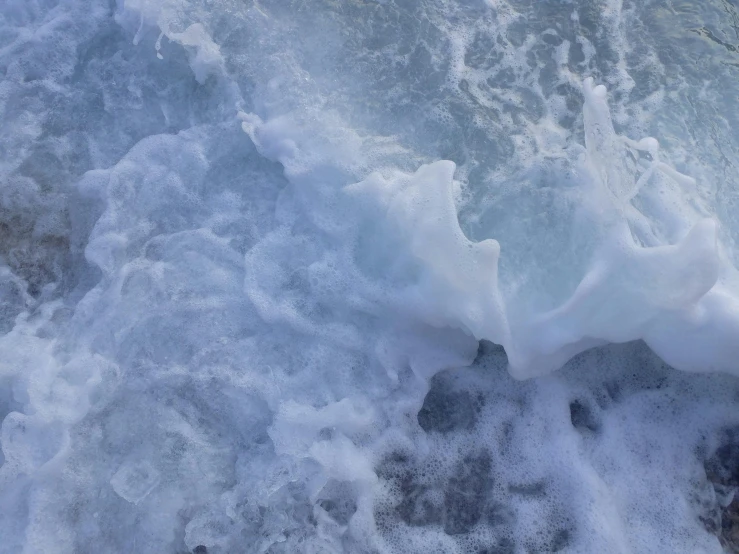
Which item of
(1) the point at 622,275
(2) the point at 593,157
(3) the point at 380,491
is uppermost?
(2) the point at 593,157

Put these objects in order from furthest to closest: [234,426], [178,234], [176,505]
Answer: [178,234]
[234,426]
[176,505]

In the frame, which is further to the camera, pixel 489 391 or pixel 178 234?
pixel 178 234

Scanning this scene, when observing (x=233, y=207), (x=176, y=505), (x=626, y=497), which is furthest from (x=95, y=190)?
(x=626, y=497)

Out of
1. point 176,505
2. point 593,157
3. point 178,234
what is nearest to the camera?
point 176,505

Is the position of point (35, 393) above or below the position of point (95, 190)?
below

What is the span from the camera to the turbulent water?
2.79 meters

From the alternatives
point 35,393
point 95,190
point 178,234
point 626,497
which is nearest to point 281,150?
point 178,234

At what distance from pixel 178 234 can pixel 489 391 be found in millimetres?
2071

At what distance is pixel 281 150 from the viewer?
143 inches

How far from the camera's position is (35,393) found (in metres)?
2.89

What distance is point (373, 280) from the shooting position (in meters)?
3.25

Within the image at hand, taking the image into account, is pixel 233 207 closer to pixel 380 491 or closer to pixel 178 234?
pixel 178 234

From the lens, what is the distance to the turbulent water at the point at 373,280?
2795mm

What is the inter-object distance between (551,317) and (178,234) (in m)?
2.24
